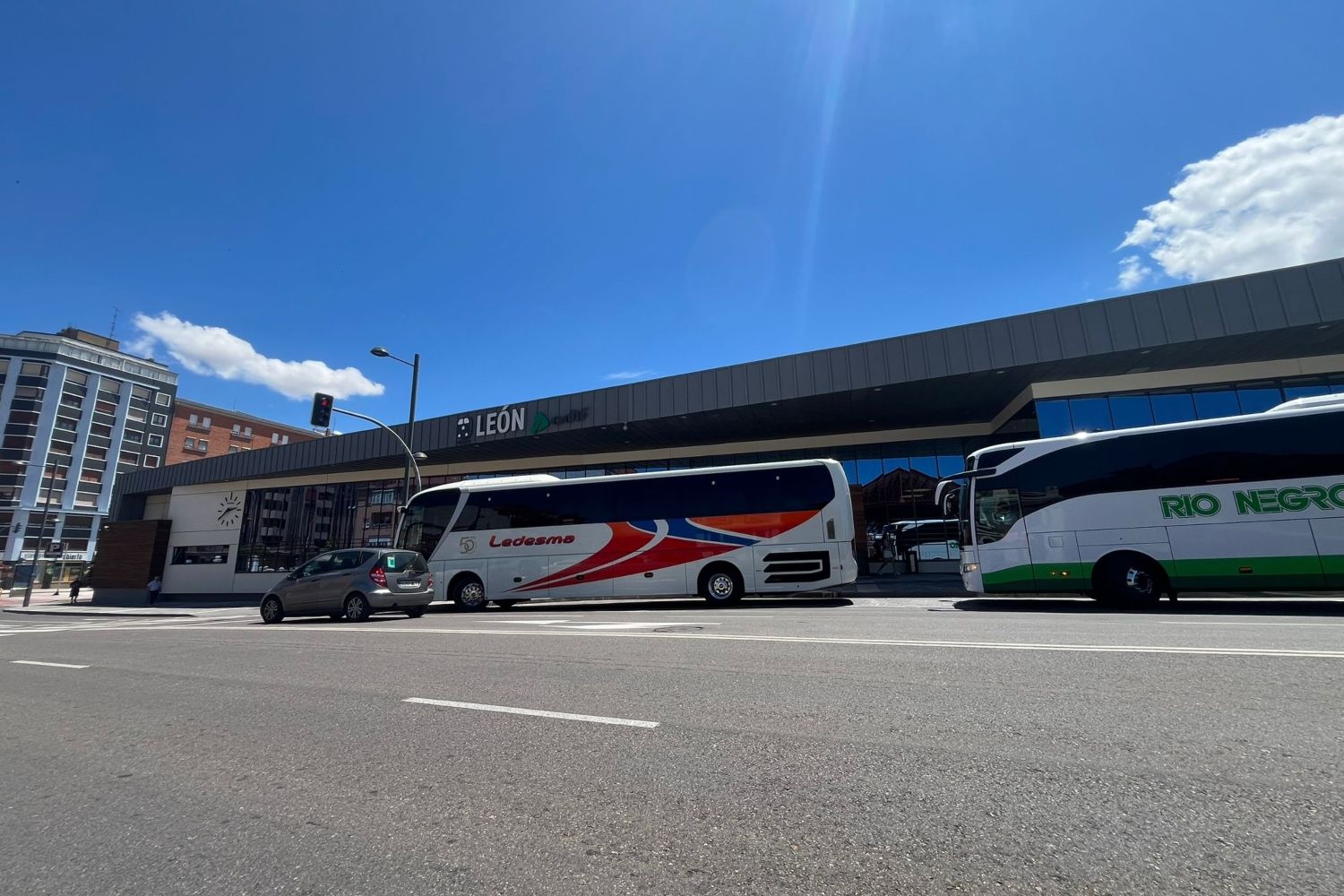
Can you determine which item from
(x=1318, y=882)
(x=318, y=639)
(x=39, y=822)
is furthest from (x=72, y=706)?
(x=1318, y=882)

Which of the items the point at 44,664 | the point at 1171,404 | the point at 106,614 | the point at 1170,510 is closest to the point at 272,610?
the point at 44,664

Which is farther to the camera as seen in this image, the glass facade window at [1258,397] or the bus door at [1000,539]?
the glass facade window at [1258,397]

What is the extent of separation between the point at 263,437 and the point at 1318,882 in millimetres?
112209

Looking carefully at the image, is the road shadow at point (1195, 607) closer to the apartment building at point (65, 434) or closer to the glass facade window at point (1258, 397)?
the glass facade window at point (1258, 397)

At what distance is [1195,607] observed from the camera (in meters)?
11.1

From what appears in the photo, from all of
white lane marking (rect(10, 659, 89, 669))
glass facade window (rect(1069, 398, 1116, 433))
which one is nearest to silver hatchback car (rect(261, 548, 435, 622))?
white lane marking (rect(10, 659, 89, 669))

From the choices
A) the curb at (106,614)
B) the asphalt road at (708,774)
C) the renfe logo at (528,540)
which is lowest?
the curb at (106,614)

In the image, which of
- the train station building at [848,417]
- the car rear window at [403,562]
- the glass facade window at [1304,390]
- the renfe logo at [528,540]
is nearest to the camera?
the car rear window at [403,562]

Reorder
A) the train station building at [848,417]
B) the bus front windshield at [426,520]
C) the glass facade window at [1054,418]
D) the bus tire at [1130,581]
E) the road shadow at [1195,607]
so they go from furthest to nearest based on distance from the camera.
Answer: the glass facade window at [1054,418] < the bus front windshield at [426,520] < the train station building at [848,417] < the bus tire at [1130,581] < the road shadow at [1195,607]

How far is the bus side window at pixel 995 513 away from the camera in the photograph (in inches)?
492

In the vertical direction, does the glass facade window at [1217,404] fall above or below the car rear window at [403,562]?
above

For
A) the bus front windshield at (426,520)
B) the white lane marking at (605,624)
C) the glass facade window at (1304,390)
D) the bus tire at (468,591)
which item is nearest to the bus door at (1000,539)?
the white lane marking at (605,624)

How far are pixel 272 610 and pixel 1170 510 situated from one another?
63.6ft

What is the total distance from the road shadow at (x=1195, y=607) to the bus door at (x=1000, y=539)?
0.61 meters
